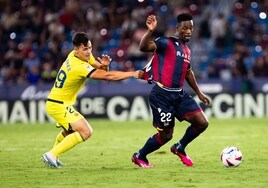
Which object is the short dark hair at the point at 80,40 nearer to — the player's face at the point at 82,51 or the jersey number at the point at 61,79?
the player's face at the point at 82,51

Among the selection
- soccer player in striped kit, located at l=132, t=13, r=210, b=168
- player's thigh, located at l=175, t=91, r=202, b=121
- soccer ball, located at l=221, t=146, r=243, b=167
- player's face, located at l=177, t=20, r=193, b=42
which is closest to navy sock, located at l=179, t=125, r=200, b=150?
soccer player in striped kit, located at l=132, t=13, r=210, b=168

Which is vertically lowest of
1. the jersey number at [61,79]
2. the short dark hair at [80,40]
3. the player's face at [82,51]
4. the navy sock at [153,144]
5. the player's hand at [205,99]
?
the navy sock at [153,144]

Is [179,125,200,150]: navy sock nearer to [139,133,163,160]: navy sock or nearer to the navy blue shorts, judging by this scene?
the navy blue shorts

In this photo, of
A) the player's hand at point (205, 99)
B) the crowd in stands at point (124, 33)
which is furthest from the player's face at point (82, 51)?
the crowd in stands at point (124, 33)

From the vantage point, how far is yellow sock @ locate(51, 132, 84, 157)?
37.3 feet

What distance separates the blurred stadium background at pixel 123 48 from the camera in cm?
2423

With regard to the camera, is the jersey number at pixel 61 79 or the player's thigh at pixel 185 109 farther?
the jersey number at pixel 61 79

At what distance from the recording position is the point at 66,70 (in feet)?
38.2

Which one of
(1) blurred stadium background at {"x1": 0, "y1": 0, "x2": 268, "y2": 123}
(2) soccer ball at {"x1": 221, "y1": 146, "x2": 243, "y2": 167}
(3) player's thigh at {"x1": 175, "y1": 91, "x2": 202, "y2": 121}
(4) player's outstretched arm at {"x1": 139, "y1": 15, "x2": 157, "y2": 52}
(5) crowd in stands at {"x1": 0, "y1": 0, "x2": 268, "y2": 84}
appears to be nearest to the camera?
(4) player's outstretched arm at {"x1": 139, "y1": 15, "x2": 157, "y2": 52}

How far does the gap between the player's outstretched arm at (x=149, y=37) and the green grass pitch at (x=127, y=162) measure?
1.81 metres

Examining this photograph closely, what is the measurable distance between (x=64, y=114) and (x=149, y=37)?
2.01 meters

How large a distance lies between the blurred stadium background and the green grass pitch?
3549mm

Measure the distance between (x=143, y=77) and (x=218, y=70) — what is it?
588 inches

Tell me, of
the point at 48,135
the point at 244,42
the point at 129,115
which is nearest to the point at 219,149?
the point at 48,135
